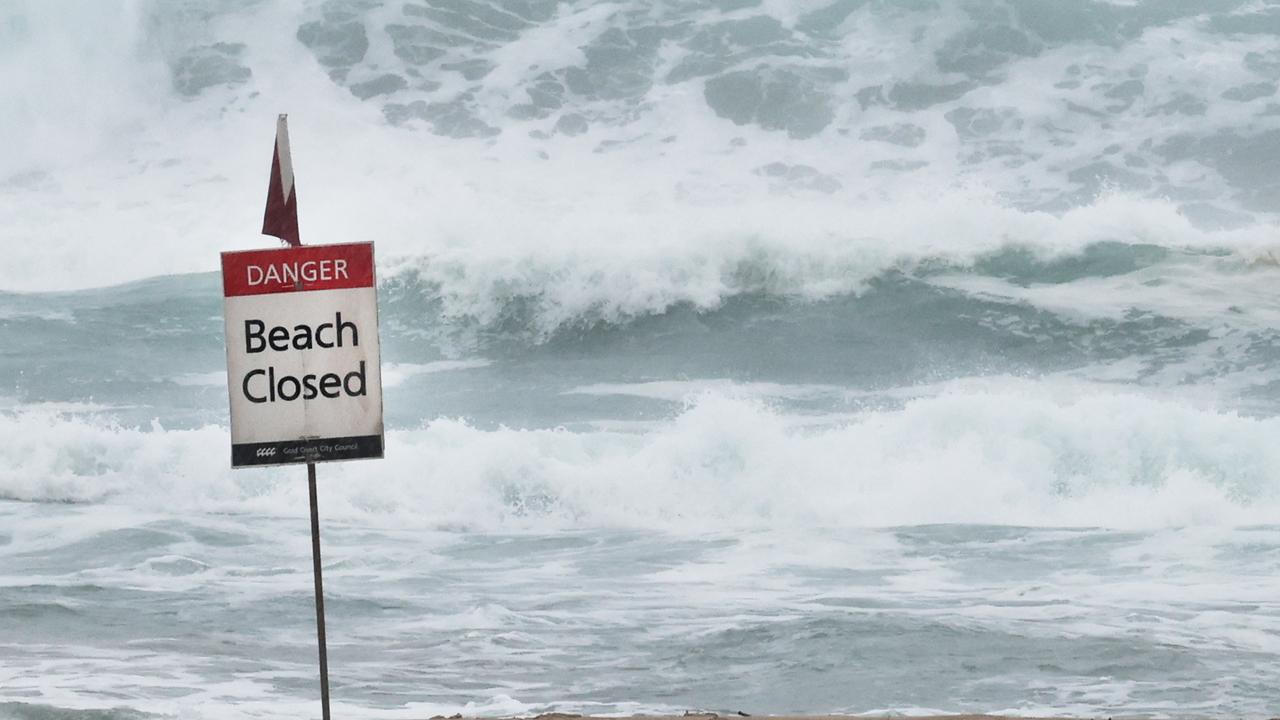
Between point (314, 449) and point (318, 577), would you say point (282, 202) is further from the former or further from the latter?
point (318, 577)

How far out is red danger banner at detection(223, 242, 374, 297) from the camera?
396 centimetres

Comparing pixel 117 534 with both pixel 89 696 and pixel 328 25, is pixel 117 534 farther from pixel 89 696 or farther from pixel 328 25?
pixel 328 25

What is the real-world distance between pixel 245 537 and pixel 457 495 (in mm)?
2323

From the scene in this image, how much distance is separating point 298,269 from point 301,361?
0.23 metres

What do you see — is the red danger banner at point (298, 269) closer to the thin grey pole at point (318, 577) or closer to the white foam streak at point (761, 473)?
the thin grey pole at point (318, 577)

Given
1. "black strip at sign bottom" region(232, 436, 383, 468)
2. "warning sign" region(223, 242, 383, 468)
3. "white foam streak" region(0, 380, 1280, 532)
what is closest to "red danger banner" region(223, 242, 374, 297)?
"warning sign" region(223, 242, 383, 468)

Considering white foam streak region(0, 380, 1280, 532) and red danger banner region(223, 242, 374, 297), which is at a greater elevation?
red danger banner region(223, 242, 374, 297)

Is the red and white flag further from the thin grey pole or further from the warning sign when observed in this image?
the thin grey pole

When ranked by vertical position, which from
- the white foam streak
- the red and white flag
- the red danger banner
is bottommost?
the white foam streak

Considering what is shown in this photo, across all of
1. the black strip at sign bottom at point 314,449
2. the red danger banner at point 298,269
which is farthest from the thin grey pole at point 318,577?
the red danger banner at point 298,269

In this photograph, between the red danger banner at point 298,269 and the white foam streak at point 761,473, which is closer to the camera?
the red danger banner at point 298,269

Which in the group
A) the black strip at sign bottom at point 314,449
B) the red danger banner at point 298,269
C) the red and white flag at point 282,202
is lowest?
the black strip at sign bottom at point 314,449

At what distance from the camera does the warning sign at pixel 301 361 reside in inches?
157

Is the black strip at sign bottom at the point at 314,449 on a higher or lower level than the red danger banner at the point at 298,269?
lower
